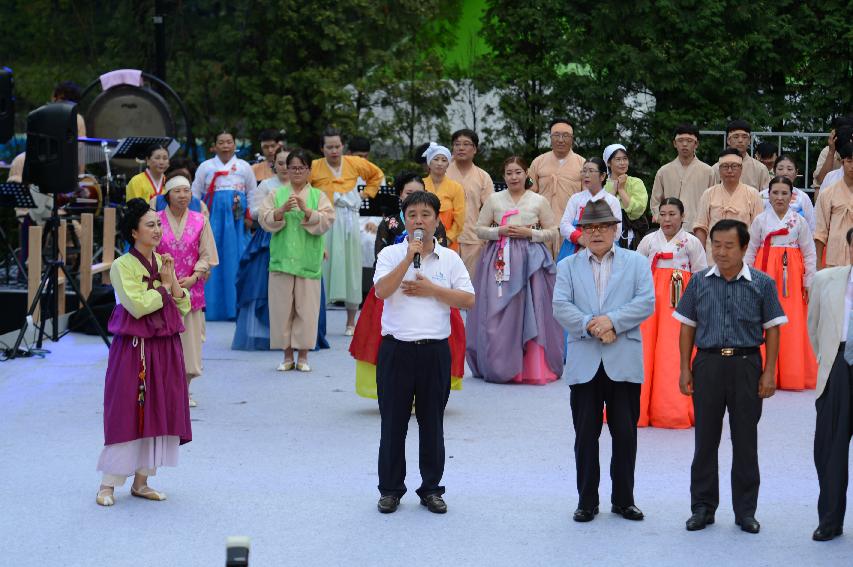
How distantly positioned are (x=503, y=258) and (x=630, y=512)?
386 cm

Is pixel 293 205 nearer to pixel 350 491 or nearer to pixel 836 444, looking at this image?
pixel 350 491

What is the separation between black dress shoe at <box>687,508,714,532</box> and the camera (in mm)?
6012

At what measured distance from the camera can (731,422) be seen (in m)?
6.09

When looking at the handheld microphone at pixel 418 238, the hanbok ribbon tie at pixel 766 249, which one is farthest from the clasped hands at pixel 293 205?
the handheld microphone at pixel 418 238

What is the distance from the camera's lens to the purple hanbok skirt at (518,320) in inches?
386

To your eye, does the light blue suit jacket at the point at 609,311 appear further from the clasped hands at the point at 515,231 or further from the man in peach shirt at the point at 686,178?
the man in peach shirt at the point at 686,178

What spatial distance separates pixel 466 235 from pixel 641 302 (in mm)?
4460

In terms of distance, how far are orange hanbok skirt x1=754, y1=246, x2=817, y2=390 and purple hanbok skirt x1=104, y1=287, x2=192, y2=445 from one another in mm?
4634

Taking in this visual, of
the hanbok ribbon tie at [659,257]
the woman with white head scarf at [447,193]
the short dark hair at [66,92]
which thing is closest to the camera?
the hanbok ribbon tie at [659,257]

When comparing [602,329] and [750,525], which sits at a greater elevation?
[602,329]

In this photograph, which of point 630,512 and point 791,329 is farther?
point 791,329

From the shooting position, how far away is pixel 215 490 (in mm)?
6680

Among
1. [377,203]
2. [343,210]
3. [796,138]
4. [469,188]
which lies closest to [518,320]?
[469,188]

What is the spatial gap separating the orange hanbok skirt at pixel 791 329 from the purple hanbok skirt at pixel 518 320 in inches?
61.7
